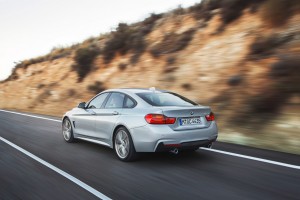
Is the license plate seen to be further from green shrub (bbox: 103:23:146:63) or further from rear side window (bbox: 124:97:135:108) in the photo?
green shrub (bbox: 103:23:146:63)

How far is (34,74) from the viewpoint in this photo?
37.4 m

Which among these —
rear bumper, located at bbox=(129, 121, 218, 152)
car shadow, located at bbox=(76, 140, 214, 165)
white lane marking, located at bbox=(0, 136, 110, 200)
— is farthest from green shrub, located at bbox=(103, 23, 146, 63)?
rear bumper, located at bbox=(129, 121, 218, 152)

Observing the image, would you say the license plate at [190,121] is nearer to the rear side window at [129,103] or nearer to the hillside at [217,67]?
the rear side window at [129,103]

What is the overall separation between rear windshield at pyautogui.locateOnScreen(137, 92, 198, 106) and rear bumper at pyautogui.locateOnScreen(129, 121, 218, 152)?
2.08 ft

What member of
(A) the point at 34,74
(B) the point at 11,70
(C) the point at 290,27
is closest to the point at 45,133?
(C) the point at 290,27

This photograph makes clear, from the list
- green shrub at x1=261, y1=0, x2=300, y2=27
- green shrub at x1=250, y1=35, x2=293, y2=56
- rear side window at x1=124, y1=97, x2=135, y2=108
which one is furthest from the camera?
green shrub at x1=261, y1=0, x2=300, y2=27

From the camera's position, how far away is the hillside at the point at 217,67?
33.3ft

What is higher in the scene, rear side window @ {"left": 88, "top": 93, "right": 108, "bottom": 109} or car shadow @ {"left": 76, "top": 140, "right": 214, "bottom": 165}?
rear side window @ {"left": 88, "top": 93, "right": 108, "bottom": 109}

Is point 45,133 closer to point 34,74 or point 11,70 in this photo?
point 34,74

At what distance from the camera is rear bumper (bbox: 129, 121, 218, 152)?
21.9 ft

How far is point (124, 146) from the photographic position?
7.36m

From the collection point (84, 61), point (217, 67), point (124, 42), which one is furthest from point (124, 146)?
point (84, 61)

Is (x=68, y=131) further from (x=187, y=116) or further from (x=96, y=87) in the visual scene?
(x=96, y=87)

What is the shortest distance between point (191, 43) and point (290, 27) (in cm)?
616
